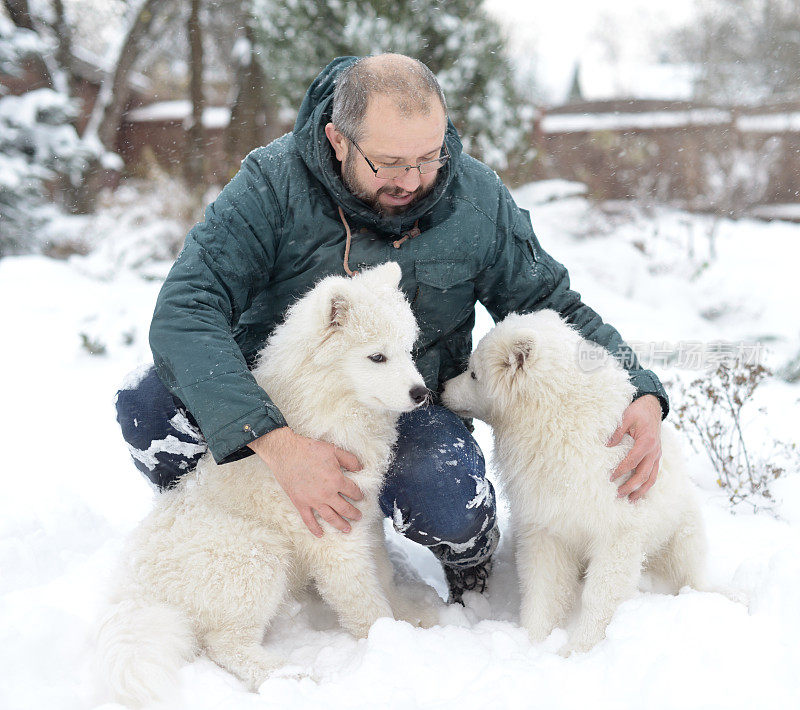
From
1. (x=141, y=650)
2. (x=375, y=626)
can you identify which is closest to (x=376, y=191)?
(x=375, y=626)

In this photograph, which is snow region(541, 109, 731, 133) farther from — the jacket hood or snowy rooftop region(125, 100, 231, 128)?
snowy rooftop region(125, 100, 231, 128)

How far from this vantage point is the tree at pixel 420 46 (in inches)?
281

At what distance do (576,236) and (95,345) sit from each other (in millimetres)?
6529

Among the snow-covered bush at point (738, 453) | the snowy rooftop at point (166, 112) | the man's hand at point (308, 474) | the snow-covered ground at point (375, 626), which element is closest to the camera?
the snow-covered ground at point (375, 626)

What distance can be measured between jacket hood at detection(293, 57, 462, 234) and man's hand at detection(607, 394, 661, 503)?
1.14 meters

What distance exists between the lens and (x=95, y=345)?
5379 mm

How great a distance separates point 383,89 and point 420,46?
5688 mm

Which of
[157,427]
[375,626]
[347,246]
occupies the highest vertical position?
[347,246]

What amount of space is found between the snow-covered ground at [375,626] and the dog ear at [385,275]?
124cm

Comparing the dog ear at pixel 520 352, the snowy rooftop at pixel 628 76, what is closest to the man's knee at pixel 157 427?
the dog ear at pixel 520 352

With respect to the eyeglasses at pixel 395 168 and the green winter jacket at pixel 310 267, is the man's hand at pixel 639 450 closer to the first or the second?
the green winter jacket at pixel 310 267

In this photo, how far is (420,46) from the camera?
7.39 metres

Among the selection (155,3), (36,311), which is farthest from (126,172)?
(36,311)

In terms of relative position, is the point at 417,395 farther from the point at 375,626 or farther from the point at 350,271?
the point at 375,626
